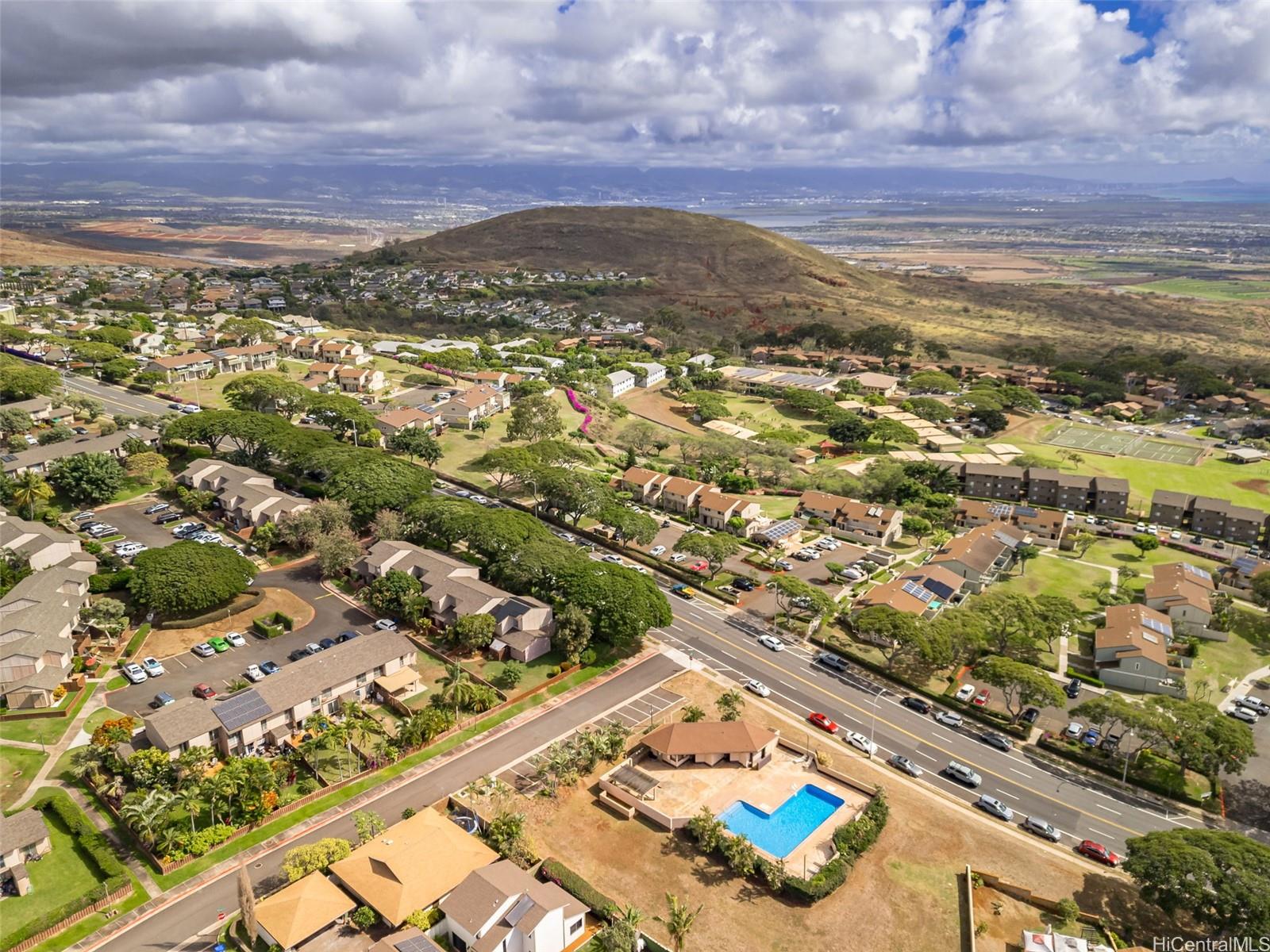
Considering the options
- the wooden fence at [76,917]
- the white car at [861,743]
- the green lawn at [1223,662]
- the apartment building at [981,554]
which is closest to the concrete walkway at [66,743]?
the wooden fence at [76,917]

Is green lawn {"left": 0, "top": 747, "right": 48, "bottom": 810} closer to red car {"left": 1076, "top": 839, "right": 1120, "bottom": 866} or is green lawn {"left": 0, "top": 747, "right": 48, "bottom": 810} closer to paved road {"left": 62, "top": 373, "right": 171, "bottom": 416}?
red car {"left": 1076, "top": 839, "right": 1120, "bottom": 866}

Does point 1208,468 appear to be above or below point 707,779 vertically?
below

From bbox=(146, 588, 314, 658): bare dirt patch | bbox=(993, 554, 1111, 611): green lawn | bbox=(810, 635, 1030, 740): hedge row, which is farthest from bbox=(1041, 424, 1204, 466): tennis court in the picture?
bbox=(146, 588, 314, 658): bare dirt patch

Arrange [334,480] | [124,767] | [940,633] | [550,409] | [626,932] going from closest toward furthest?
[626,932], [124,767], [940,633], [334,480], [550,409]

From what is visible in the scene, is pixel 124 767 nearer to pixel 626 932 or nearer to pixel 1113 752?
pixel 626 932

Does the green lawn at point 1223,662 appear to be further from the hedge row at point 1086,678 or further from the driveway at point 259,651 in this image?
the driveway at point 259,651

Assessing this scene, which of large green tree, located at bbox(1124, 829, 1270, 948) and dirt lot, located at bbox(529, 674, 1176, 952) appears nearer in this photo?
large green tree, located at bbox(1124, 829, 1270, 948)

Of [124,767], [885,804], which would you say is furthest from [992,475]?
[124,767]

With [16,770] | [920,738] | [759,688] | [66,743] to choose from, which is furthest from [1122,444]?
[16,770]
